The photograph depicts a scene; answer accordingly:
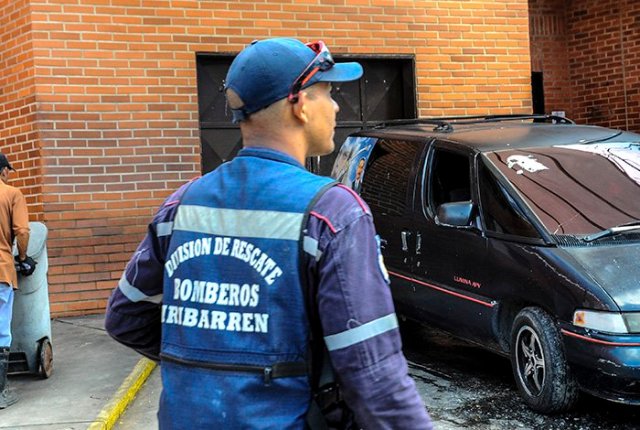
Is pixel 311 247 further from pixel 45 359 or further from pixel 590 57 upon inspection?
pixel 590 57

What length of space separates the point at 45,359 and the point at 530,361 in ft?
11.7

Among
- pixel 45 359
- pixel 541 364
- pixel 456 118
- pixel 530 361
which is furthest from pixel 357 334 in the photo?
pixel 456 118

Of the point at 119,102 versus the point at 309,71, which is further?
the point at 119,102

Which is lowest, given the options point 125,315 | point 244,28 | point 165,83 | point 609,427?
point 609,427

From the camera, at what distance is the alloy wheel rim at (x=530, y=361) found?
15.5 ft

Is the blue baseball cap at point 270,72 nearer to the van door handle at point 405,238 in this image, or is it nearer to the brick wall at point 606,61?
the van door handle at point 405,238

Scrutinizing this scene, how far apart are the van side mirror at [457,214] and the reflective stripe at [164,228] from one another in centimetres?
357

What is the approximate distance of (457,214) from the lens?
528 centimetres

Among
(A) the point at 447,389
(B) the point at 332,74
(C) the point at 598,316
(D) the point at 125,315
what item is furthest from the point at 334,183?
(A) the point at 447,389

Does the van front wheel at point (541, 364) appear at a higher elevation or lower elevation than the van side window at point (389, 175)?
lower

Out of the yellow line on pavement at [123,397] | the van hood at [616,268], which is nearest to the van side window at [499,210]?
the van hood at [616,268]

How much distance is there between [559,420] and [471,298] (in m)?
1.03

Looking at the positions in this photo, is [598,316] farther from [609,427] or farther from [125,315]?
[125,315]

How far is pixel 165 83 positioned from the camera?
27.9 feet
